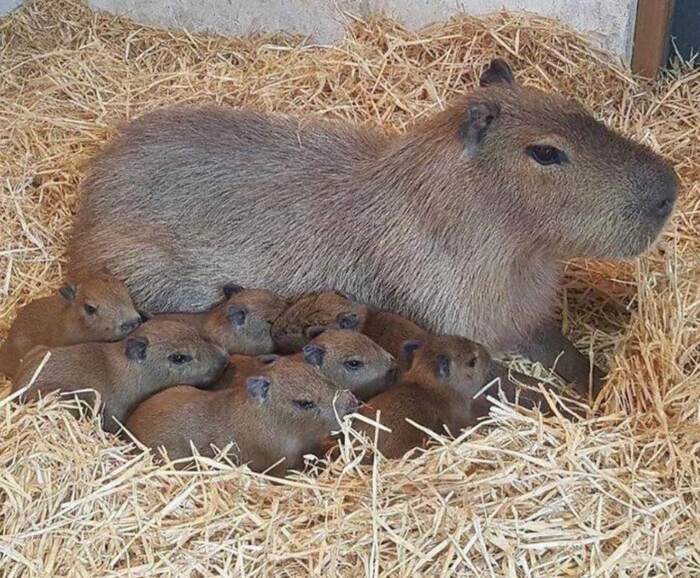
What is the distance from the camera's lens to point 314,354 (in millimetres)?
3592

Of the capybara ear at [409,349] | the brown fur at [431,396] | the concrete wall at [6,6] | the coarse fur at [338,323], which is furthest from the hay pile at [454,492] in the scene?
the concrete wall at [6,6]

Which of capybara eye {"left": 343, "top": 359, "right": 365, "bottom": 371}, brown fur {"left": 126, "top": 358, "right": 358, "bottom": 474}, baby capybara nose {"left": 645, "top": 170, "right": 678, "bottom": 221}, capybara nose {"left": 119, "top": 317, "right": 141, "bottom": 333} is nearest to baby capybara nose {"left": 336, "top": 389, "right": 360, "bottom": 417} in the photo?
brown fur {"left": 126, "top": 358, "right": 358, "bottom": 474}

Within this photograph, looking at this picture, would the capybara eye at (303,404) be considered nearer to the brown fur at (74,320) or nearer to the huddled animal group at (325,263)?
the huddled animal group at (325,263)

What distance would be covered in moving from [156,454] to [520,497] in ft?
3.88

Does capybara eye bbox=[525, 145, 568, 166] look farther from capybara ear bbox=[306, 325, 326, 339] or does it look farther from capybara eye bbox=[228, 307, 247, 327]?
capybara eye bbox=[228, 307, 247, 327]

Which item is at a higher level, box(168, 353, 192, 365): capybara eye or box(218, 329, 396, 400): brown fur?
box(218, 329, 396, 400): brown fur

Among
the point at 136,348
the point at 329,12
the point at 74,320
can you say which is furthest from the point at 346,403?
the point at 329,12

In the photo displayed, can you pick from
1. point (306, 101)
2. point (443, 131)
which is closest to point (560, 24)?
point (306, 101)

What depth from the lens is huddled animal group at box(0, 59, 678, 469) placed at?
3.62m

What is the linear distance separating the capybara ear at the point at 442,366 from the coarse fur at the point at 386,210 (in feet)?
1.84

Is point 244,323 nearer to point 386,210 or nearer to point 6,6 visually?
point 386,210

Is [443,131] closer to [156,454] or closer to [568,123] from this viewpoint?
[568,123]

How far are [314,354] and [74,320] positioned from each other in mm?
972

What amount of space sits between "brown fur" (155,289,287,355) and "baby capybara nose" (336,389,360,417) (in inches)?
22.7
